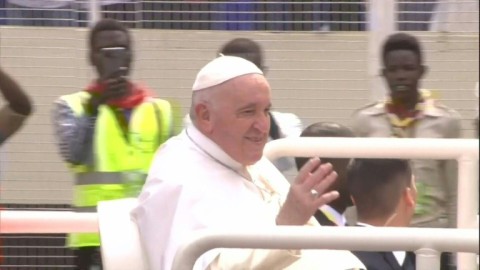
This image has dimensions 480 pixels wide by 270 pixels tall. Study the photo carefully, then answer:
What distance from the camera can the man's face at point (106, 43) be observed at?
5789 millimetres

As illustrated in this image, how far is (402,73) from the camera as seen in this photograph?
5.84 m

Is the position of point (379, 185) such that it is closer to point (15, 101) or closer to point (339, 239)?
point (339, 239)

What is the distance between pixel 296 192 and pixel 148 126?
82.4 inches

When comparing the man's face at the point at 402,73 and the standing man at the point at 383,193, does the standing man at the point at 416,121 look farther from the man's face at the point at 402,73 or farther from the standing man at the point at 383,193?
the standing man at the point at 383,193

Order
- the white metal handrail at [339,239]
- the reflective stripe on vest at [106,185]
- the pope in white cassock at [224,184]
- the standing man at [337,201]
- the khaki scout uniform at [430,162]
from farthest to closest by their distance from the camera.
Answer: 1. the reflective stripe on vest at [106,185]
2. the khaki scout uniform at [430,162]
3. the standing man at [337,201]
4. the pope in white cassock at [224,184]
5. the white metal handrail at [339,239]

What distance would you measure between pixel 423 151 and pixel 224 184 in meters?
0.61

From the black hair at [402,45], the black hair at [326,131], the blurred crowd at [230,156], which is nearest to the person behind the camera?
the blurred crowd at [230,156]

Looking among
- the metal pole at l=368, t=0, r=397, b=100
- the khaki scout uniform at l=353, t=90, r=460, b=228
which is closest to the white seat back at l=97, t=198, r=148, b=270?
the khaki scout uniform at l=353, t=90, r=460, b=228

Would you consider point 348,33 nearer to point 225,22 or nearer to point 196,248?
point 225,22

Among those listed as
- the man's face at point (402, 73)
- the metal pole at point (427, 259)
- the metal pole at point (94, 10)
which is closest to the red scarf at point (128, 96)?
the man's face at point (402, 73)

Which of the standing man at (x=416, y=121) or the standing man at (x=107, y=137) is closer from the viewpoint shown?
the standing man at (x=416, y=121)

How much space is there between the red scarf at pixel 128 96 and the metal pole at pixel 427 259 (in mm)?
2525

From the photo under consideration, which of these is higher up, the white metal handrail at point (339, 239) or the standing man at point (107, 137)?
the white metal handrail at point (339, 239)

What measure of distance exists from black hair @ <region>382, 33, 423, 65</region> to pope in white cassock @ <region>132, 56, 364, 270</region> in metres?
1.93
